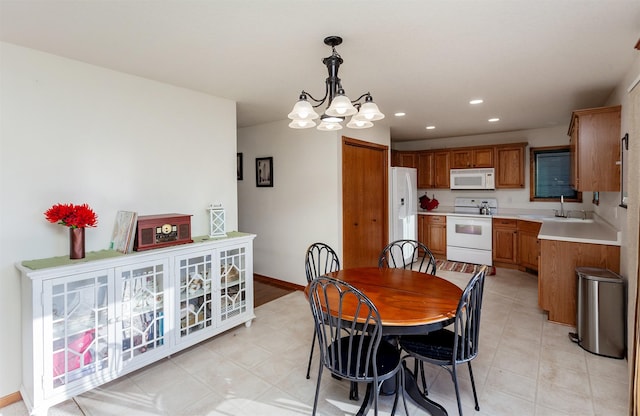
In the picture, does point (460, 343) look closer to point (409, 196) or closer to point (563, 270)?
point (563, 270)

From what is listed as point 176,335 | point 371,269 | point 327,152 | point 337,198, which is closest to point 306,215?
point 337,198

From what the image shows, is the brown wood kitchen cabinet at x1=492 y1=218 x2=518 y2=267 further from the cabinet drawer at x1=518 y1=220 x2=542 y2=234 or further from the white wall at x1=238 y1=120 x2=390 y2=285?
the white wall at x1=238 y1=120 x2=390 y2=285

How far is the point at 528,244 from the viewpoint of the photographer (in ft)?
16.1

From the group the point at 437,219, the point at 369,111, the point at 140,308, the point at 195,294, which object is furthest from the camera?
the point at 437,219

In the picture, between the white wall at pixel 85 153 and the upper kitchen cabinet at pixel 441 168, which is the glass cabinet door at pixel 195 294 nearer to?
the white wall at pixel 85 153

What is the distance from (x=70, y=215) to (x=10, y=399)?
1.25 metres

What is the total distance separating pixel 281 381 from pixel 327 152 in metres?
2.64

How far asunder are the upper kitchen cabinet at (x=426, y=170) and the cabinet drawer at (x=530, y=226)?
171cm

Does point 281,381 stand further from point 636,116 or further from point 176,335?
point 636,116

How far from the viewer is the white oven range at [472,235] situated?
17.7 ft

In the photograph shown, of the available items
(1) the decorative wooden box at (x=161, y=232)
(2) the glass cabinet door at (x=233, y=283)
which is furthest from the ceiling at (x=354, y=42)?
(2) the glass cabinet door at (x=233, y=283)

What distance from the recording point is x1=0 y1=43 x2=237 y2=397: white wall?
207cm

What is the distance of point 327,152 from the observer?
4051mm

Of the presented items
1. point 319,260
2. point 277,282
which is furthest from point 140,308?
point 277,282
